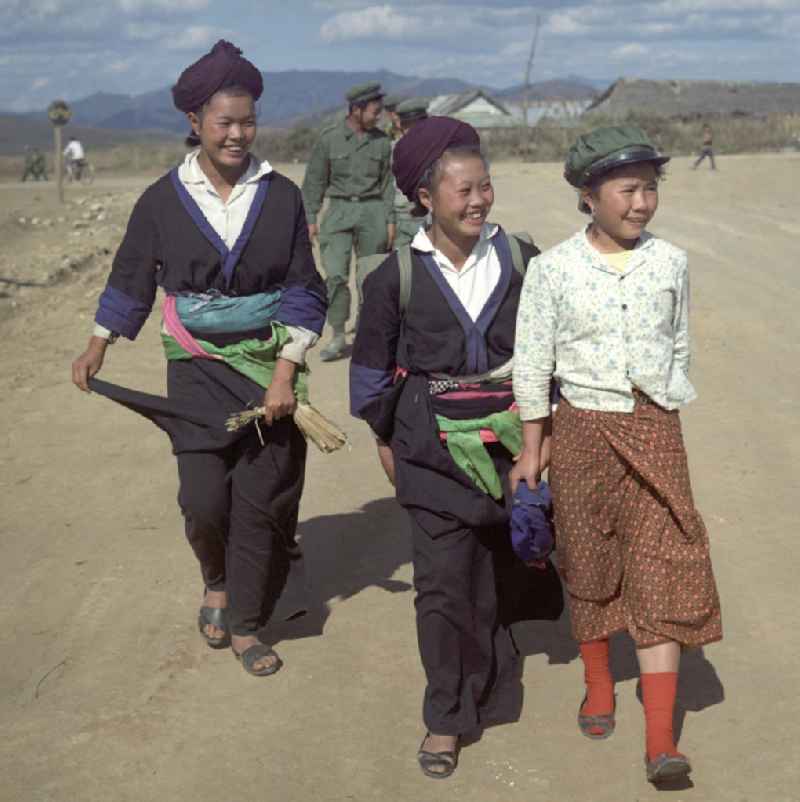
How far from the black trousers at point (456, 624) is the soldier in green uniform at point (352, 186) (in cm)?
Result: 610

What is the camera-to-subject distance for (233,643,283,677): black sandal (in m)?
4.96

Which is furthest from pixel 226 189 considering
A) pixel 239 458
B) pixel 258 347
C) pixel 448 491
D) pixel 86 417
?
pixel 86 417

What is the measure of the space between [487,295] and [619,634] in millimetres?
1662

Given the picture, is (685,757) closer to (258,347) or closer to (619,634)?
(619,634)

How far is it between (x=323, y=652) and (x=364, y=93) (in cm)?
615

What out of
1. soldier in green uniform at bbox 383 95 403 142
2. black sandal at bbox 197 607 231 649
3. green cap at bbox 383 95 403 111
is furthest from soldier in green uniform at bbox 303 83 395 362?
black sandal at bbox 197 607 231 649

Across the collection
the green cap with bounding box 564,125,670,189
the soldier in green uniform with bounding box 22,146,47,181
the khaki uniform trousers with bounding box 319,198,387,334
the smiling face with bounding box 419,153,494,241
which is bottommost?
the soldier in green uniform with bounding box 22,146,47,181

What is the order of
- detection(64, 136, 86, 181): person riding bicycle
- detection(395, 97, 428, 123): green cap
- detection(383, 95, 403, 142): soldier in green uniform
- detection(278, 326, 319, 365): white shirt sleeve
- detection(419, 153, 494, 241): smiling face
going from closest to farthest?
detection(419, 153, 494, 241): smiling face, detection(278, 326, 319, 365): white shirt sleeve, detection(395, 97, 428, 123): green cap, detection(383, 95, 403, 142): soldier in green uniform, detection(64, 136, 86, 181): person riding bicycle

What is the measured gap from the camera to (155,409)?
496 centimetres

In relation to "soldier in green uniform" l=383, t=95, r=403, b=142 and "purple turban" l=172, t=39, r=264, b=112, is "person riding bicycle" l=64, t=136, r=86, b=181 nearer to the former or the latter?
"soldier in green uniform" l=383, t=95, r=403, b=142

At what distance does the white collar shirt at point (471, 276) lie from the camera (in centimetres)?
422

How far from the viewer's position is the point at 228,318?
4852 mm

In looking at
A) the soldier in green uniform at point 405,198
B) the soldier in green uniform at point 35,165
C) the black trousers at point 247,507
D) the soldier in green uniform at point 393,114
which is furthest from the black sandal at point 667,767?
the soldier in green uniform at point 35,165

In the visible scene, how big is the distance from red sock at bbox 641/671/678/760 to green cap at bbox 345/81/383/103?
23.1ft
